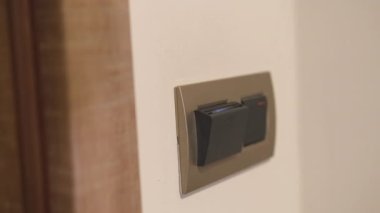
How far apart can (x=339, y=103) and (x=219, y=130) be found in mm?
345

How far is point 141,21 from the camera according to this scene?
1.58ft

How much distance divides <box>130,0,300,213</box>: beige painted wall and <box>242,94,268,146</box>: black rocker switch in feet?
0.13

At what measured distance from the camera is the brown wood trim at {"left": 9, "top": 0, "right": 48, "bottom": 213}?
392 millimetres

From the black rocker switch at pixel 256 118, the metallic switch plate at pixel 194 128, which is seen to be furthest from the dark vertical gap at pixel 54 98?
the black rocker switch at pixel 256 118

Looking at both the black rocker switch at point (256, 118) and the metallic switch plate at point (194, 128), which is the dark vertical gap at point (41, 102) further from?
the black rocker switch at point (256, 118)

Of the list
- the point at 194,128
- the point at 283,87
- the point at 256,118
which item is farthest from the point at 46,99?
the point at 283,87

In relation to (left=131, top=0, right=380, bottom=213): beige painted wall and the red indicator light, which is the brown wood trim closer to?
(left=131, top=0, right=380, bottom=213): beige painted wall

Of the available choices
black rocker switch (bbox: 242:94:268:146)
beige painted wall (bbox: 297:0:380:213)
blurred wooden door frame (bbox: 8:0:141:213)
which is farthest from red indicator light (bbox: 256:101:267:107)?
blurred wooden door frame (bbox: 8:0:141:213)

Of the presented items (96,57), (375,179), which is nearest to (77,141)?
(96,57)

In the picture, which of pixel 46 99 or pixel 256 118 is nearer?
pixel 46 99

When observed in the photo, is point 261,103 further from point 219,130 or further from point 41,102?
point 41,102

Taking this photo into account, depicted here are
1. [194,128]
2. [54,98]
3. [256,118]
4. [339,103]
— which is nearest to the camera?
[54,98]

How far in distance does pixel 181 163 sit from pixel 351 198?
44cm

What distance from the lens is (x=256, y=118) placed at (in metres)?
0.64
